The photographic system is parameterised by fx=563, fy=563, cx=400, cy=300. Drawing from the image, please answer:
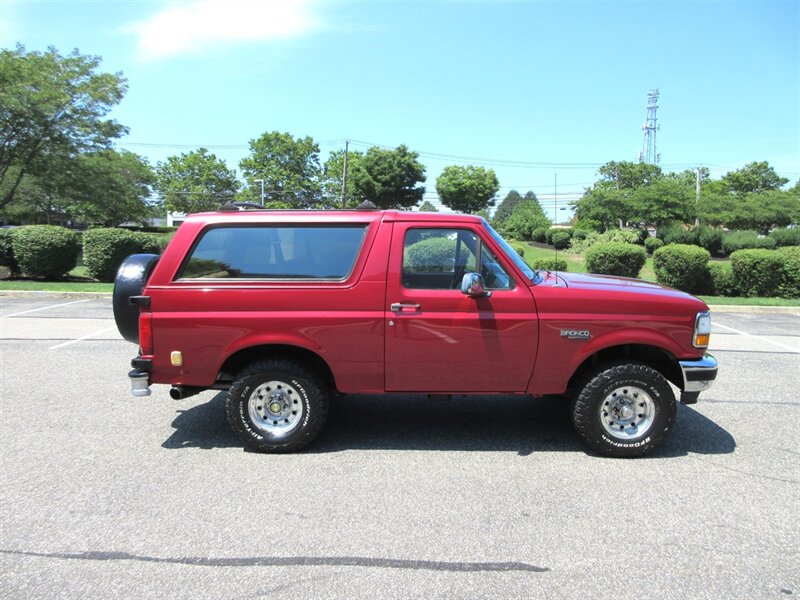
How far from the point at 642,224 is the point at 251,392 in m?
44.9

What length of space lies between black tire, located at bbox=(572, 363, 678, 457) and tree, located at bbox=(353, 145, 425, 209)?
46494 mm

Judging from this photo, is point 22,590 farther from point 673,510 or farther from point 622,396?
point 622,396

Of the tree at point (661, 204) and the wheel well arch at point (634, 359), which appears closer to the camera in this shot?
the wheel well arch at point (634, 359)

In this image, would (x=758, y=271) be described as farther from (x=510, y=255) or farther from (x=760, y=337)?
(x=510, y=255)

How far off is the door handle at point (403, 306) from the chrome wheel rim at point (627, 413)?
1666 millimetres

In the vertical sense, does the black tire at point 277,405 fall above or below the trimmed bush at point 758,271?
below

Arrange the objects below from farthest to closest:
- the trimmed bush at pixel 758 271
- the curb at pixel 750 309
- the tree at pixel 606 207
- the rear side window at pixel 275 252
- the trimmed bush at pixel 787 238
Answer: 1. the tree at pixel 606 207
2. the trimmed bush at pixel 787 238
3. the trimmed bush at pixel 758 271
4. the curb at pixel 750 309
5. the rear side window at pixel 275 252

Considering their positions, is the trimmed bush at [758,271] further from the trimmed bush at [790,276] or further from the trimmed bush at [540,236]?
the trimmed bush at [540,236]

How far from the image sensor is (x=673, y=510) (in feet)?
12.0

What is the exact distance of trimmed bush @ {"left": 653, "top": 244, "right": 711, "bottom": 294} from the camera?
51.1 ft

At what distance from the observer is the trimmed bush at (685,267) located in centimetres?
1558

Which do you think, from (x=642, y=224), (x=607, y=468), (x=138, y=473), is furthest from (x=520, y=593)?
(x=642, y=224)

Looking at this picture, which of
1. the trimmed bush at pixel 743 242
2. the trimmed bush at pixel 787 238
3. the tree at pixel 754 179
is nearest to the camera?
the trimmed bush at pixel 743 242

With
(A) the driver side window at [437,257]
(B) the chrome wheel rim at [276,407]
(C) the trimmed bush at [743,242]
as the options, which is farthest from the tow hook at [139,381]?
(C) the trimmed bush at [743,242]
